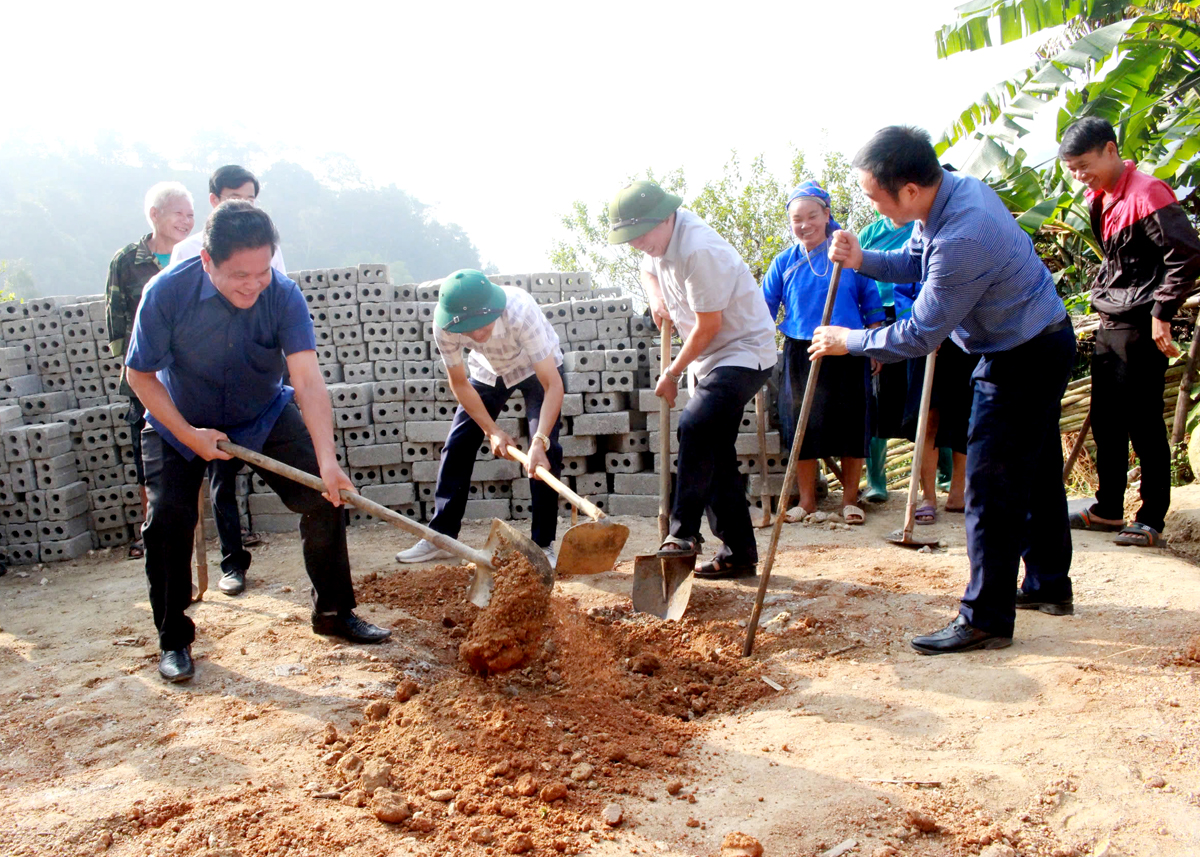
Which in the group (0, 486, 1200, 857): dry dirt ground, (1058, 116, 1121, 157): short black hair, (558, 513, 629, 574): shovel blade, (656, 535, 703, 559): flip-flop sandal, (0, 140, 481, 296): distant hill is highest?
(0, 140, 481, 296): distant hill

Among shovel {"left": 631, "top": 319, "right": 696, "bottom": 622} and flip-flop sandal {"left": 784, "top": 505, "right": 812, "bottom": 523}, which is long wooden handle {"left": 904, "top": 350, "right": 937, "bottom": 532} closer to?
flip-flop sandal {"left": 784, "top": 505, "right": 812, "bottom": 523}

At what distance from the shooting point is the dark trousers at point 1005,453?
324cm

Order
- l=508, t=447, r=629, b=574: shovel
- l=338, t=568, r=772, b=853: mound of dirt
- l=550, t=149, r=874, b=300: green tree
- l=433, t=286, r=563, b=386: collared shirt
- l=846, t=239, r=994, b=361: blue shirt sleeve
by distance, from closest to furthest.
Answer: l=338, t=568, r=772, b=853: mound of dirt
l=846, t=239, r=994, b=361: blue shirt sleeve
l=508, t=447, r=629, b=574: shovel
l=433, t=286, r=563, b=386: collared shirt
l=550, t=149, r=874, b=300: green tree

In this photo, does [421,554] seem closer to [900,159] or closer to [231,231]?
[231,231]

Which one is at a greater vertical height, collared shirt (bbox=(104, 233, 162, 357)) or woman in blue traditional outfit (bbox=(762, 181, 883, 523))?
collared shirt (bbox=(104, 233, 162, 357))

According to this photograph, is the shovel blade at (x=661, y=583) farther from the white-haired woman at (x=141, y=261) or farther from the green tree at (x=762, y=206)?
the green tree at (x=762, y=206)

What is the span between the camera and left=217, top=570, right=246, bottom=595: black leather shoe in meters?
4.72

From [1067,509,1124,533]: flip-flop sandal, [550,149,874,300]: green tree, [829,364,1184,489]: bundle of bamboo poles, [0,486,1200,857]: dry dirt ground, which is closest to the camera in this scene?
[0,486,1200,857]: dry dirt ground

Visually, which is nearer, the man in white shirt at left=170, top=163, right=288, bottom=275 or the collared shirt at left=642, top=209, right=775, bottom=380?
the collared shirt at left=642, top=209, right=775, bottom=380

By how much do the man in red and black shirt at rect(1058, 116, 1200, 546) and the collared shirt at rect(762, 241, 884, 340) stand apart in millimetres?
1237

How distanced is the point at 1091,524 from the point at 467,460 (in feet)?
11.5

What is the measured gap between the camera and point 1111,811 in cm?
235

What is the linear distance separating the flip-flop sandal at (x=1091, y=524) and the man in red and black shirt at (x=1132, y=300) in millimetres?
149

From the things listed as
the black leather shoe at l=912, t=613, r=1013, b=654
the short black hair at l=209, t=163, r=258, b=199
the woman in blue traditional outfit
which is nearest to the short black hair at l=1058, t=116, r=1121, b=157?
the woman in blue traditional outfit
